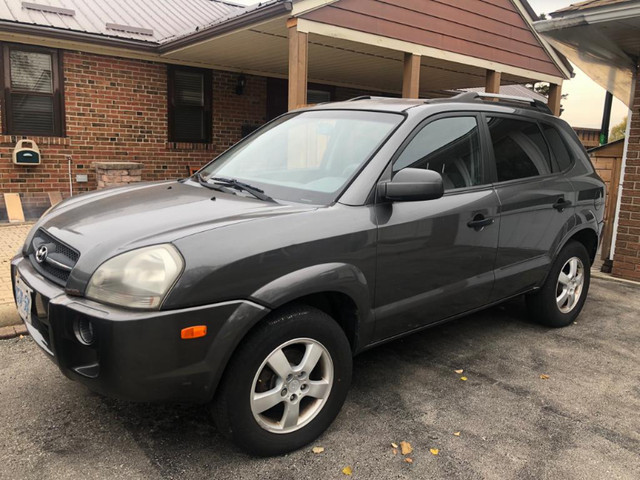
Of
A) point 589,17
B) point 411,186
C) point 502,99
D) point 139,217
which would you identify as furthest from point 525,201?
point 589,17

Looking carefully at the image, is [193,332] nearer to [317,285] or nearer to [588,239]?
[317,285]

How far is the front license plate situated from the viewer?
101 inches

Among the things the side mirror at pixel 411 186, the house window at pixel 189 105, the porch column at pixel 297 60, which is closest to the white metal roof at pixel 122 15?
the house window at pixel 189 105

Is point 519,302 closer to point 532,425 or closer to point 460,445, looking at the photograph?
point 532,425

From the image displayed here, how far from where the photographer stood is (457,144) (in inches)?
137

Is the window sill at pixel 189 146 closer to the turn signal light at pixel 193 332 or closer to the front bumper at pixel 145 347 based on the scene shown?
the front bumper at pixel 145 347

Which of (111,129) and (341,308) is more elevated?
(111,129)

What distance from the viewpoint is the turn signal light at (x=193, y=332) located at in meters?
2.16

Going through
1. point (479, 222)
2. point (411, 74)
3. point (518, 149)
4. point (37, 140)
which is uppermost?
point (411, 74)

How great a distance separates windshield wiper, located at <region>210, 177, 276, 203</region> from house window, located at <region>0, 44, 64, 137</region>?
276 inches

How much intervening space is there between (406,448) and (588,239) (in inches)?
116

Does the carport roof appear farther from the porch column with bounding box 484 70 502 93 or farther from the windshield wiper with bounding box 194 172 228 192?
the windshield wiper with bounding box 194 172 228 192

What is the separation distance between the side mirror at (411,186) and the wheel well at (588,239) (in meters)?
2.27

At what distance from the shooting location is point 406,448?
8.72 ft
